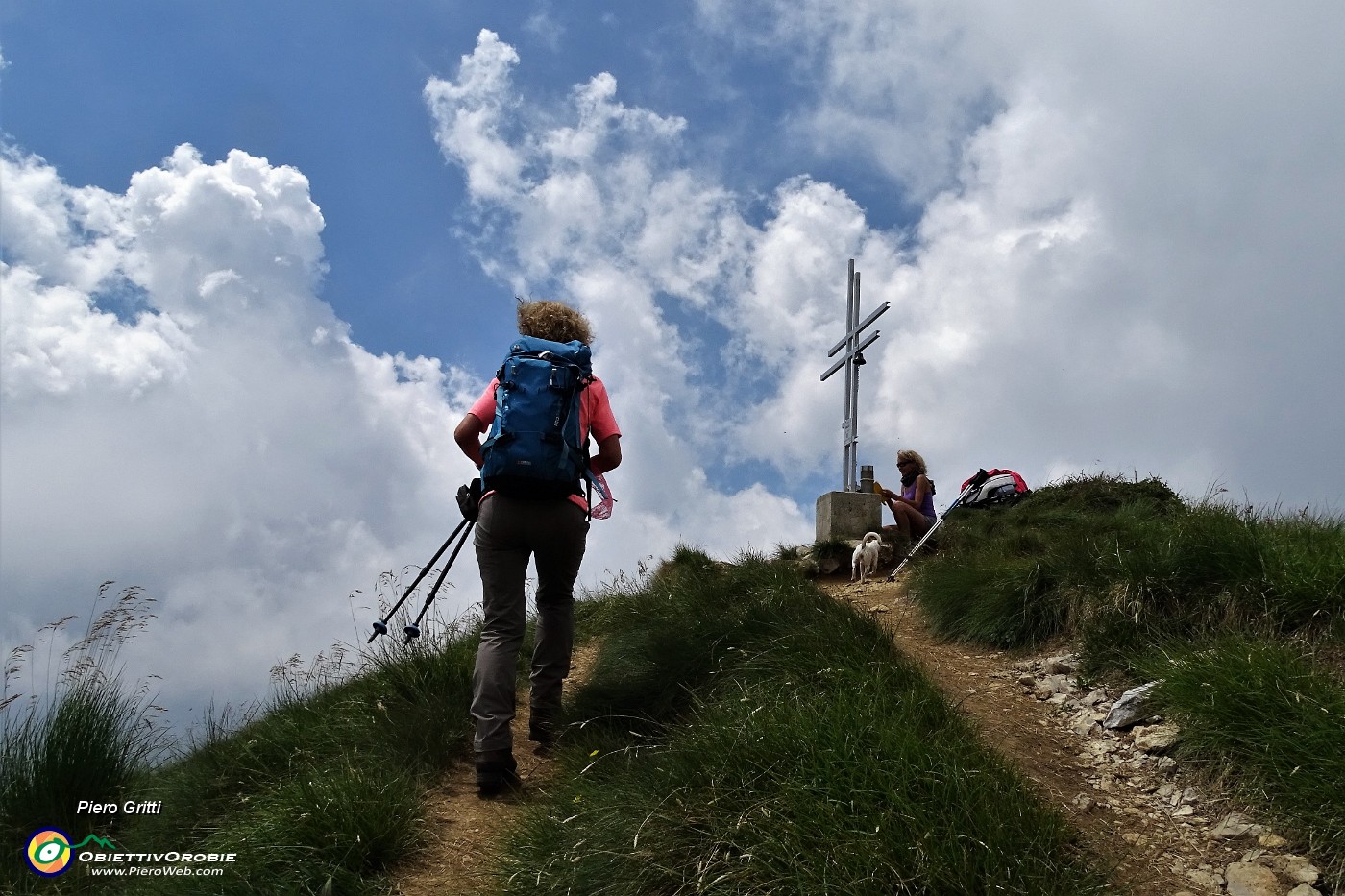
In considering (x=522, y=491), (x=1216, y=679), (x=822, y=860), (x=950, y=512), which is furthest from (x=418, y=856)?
(x=950, y=512)

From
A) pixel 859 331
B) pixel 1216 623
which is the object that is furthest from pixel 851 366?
pixel 1216 623

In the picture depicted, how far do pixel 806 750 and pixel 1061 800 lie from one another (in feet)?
4.07

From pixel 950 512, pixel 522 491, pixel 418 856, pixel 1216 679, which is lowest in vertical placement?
pixel 418 856

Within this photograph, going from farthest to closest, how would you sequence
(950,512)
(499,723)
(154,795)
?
(950,512) → (154,795) → (499,723)

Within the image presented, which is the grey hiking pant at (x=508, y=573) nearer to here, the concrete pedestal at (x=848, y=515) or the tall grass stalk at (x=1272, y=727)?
the tall grass stalk at (x=1272, y=727)

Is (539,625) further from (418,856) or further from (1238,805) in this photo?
(1238,805)

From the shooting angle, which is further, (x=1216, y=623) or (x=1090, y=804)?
(x=1216, y=623)

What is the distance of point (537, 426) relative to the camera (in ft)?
13.8

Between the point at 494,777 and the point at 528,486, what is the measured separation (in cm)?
144

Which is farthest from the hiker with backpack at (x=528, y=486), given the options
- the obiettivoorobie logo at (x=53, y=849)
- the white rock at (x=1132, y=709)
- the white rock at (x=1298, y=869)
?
the white rock at (x=1298, y=869)

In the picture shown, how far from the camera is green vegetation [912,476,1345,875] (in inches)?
130

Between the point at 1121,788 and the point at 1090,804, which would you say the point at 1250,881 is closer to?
the point at 1090,804

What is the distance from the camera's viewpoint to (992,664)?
549cm

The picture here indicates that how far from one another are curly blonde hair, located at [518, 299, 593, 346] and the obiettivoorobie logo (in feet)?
11.0
